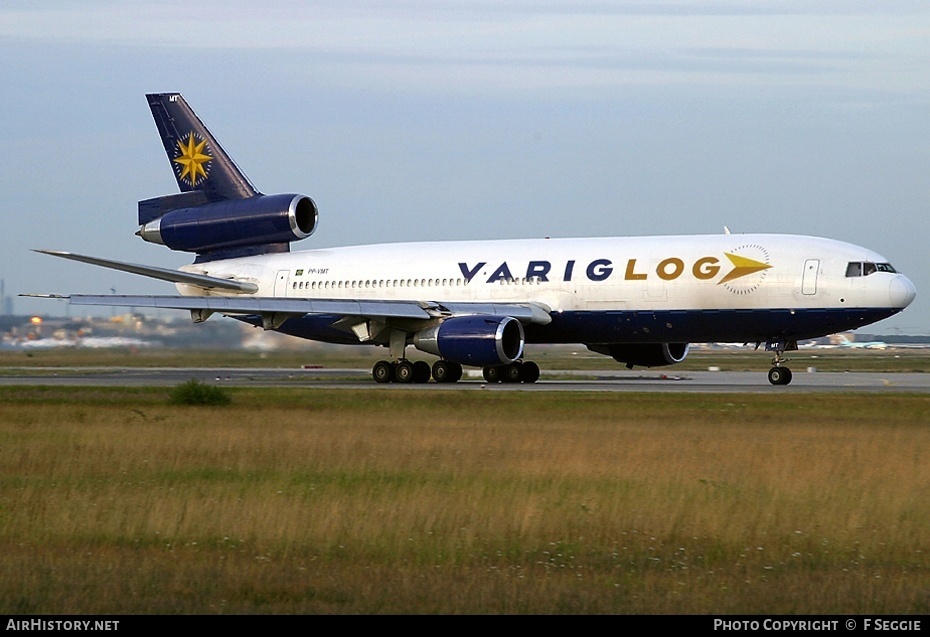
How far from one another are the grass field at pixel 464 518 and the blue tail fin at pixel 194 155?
2254cm

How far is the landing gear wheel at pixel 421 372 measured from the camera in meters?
36.8

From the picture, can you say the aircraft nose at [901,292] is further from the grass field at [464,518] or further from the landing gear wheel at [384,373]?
the landing gear wheel at [384,373]

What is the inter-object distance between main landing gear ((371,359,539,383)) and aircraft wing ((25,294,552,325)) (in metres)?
1.47

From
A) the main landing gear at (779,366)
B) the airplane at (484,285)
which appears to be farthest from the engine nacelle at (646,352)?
the main landing gear at (779,366)

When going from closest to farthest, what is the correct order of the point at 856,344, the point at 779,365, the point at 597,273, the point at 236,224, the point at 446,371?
the point at 779,365 → the point at 597,273 → the point at 446,371 → the point at 236,224 → the point at 856,344

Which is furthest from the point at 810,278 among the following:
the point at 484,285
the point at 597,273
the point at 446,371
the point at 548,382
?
the point at 446,371

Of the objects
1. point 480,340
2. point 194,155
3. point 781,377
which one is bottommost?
point 781,377

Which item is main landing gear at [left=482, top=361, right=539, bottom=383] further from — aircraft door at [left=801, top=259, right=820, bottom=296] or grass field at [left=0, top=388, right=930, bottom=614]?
grass field at [left=0, top=388, right=930, bottom=614]

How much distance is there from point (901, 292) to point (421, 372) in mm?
13207

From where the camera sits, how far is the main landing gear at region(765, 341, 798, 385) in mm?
33750

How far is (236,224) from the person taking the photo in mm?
41719

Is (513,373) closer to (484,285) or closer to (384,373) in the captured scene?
(484,285)

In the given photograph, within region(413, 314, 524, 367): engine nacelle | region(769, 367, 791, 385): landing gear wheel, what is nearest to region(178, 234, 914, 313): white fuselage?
region(769, 367, 791, 385): landing gear wheel

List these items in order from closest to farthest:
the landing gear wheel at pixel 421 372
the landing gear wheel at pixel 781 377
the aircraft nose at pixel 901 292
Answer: the aircraft nose at pixel 901 292 < the landing gear wheel at pixel 781 377 < the landing gear wheel at pixel 421 372
